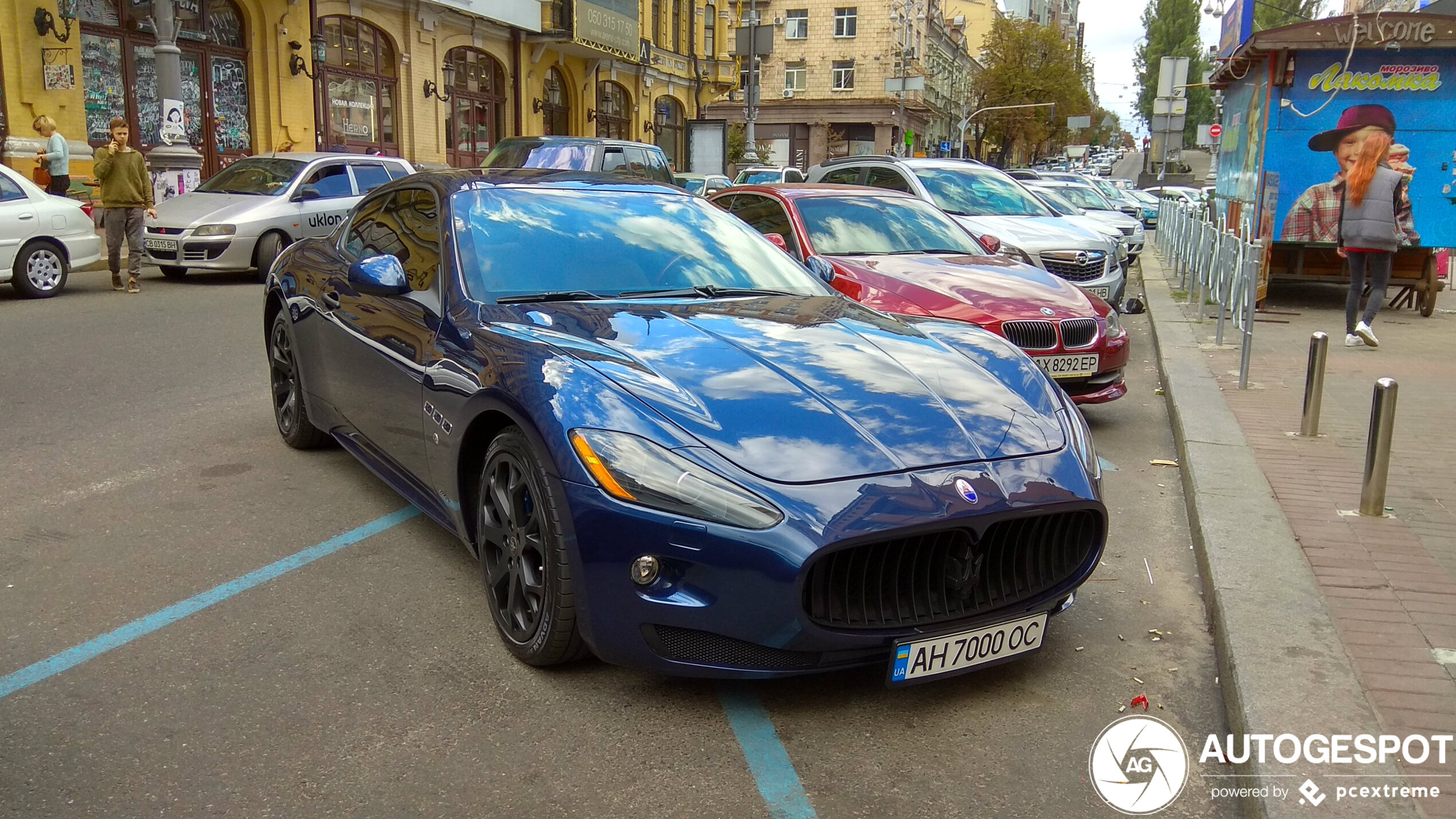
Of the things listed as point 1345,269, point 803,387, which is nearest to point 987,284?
point 803,387

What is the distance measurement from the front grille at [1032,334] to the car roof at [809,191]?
232 centimetres

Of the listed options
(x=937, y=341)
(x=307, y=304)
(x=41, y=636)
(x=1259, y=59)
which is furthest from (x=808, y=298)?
(x=1259, y=59)

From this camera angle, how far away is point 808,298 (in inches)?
187

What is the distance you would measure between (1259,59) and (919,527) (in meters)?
11.6

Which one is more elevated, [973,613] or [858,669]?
[973,613]

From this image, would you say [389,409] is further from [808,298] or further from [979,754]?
[979,754]

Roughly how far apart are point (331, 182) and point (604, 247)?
1226 cm

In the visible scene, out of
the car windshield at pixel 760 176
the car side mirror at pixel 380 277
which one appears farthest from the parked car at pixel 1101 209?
the car side mirror at pixel 380 277

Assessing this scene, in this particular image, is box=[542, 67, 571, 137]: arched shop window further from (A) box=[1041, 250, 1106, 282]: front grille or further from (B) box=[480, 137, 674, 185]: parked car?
(A) box=[1041, 250, 1106, 282]: front grille

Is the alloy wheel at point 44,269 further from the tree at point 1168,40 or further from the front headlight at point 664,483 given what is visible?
the tree at point 1168,40

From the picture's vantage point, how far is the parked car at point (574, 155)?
17.1 metres

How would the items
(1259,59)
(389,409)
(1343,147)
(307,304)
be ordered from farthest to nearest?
1. (1259,59)
2. (1343,147)
3. (307,304)
4. (389,409)

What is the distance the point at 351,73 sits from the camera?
1040 inches

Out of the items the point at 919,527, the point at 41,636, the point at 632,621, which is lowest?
the point at 41,636
